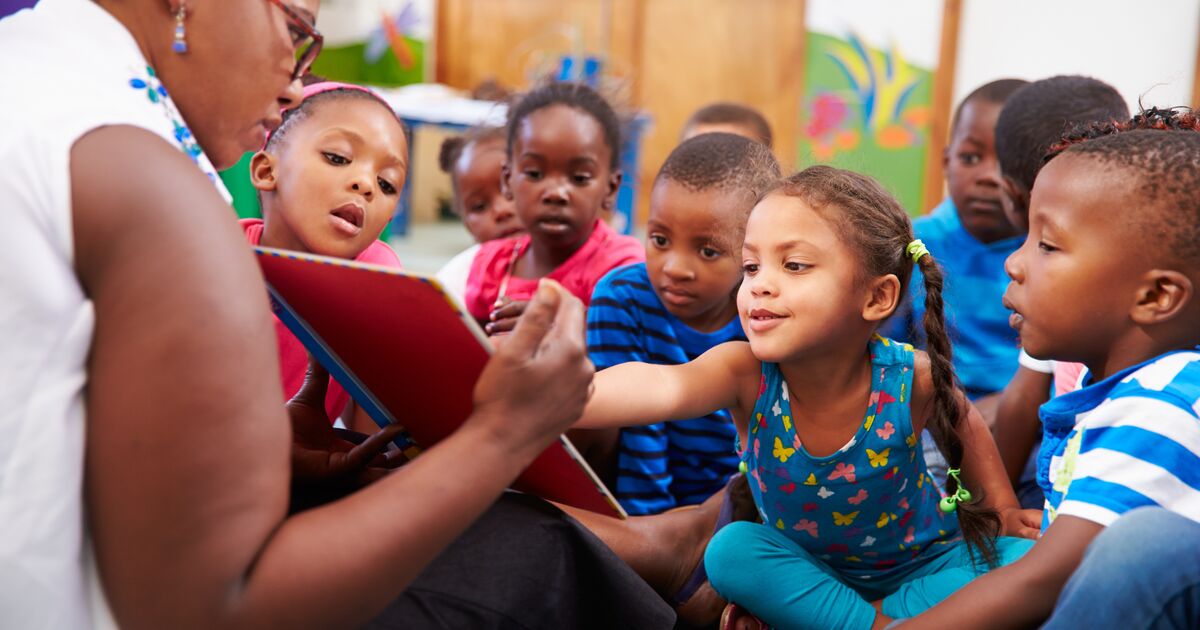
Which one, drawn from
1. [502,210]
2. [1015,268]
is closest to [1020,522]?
[1015,268]

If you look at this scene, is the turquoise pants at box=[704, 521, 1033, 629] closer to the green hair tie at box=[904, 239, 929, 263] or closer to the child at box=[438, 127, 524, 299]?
the green hair tie at box=[904, 239, 929, 263]

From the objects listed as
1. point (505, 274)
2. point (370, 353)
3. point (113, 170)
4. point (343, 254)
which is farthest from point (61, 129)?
point (505, 274)

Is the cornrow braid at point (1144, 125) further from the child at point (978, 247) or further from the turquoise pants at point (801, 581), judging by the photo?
the child at point (978, 247)

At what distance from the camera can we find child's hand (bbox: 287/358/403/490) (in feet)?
3.69

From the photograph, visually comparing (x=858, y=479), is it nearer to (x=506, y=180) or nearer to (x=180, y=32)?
(x=180, y=32)

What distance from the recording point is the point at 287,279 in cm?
103

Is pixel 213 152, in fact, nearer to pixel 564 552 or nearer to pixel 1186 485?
pixel 564 552

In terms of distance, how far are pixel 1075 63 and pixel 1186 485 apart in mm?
5413

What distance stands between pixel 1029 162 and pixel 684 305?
0.81 m

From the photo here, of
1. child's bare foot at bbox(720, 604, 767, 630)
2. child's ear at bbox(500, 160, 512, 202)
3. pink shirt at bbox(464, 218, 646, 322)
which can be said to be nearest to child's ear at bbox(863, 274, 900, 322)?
child's bare foot at bbox(720, 604, 767, 630)

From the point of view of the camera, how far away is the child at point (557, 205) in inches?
93.4

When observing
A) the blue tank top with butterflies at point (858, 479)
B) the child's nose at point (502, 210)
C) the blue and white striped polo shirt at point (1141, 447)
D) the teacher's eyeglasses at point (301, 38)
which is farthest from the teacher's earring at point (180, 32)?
the child's nose at point (502, 210)

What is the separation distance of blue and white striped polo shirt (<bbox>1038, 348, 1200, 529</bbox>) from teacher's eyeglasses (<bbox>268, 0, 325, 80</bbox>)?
0.91 m

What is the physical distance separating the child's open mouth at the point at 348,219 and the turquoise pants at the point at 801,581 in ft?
2.59
